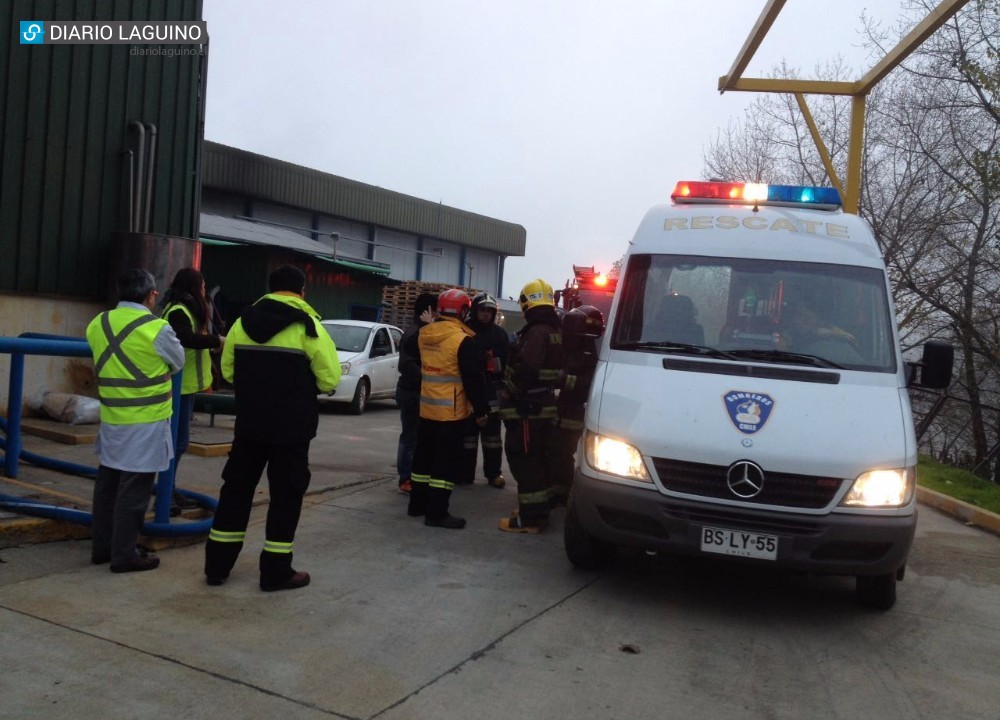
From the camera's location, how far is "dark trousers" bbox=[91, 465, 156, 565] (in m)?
5.43

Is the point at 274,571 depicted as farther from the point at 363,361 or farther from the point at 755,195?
the point at 363,361

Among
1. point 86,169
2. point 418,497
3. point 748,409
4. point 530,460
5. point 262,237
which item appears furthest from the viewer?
point 262,237

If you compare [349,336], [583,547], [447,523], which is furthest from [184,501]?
[349,336]

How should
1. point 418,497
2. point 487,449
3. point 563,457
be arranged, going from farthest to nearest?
point 487,449
point 563,457
point 418,497

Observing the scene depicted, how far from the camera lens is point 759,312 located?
6051 mm

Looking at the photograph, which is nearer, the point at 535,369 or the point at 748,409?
the point at 748,409

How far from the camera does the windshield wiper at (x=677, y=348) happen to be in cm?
581

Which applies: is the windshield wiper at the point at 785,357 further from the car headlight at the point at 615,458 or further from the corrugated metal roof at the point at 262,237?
the corrugated metal roof at the point at 262,237

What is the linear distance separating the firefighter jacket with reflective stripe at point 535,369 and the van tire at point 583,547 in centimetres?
129

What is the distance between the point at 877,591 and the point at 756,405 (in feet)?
4.94

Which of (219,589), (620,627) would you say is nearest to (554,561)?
(620,627)

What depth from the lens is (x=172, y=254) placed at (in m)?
11.4

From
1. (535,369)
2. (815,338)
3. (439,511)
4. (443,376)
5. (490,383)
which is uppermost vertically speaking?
(815,338)

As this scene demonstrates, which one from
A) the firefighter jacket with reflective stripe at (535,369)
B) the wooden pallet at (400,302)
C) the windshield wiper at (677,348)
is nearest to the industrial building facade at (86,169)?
the firefighter jacket with reflective stripe at (535,369)
